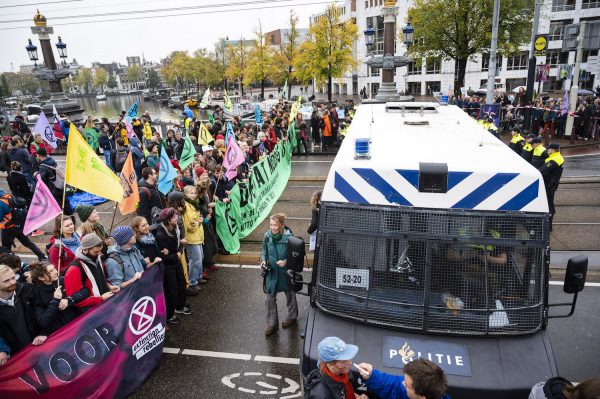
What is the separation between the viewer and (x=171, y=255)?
614 centimetres

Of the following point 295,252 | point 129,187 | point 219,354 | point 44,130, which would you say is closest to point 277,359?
point 219,354

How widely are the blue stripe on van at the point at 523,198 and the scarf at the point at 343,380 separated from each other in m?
2.04

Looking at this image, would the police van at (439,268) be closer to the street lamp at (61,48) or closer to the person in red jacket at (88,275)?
the person in red jacket at (88,275)

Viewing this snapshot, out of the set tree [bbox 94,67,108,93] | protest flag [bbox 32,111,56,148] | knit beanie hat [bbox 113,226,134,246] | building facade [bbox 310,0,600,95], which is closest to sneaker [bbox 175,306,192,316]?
knit beanie hat [bbox 113,226,134,246]

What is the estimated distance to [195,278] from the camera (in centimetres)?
764

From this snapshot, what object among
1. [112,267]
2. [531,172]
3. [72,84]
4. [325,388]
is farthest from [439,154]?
[72,84]

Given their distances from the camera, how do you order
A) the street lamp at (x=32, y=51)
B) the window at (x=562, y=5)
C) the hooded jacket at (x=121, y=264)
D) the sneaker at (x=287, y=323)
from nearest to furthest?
the hooded jacket at (x=121, y=264), the sneaker at (x=287, y=323), the street lamp at (x=32, y=51), the window at (x=562, y=5)

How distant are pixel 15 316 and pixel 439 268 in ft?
14.5

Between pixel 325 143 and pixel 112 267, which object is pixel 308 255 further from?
pixel 325 143

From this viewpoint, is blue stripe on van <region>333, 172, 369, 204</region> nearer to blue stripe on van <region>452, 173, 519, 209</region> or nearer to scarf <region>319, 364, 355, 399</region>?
blue stripe on van <region>452, 173, 519, 209</region>

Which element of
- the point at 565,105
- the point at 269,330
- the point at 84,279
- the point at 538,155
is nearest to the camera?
the point at 84,279

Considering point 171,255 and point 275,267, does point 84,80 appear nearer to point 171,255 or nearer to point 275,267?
point 171,255

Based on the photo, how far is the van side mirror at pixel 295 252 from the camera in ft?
13.5

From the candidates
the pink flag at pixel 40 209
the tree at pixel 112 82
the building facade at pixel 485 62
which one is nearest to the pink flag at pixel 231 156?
the pink flag at pixel 40 209
